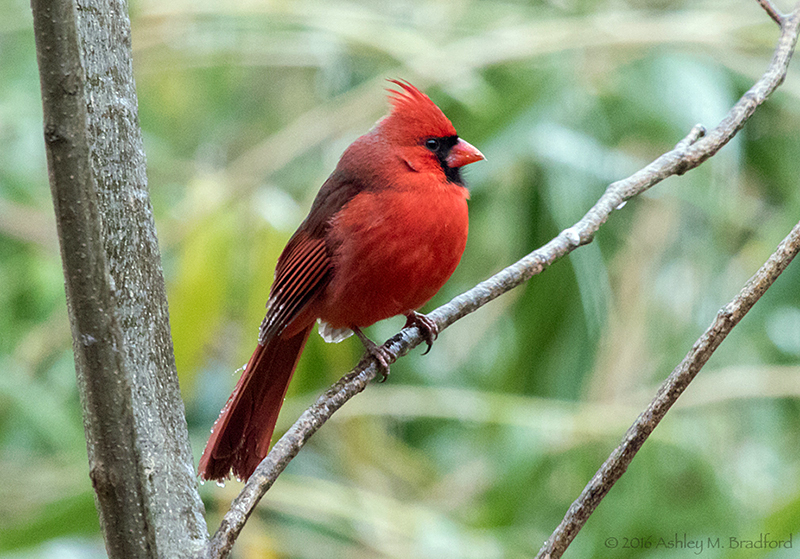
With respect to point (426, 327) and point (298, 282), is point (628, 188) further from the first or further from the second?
point (298, 282)

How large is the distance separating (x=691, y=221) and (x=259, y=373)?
2400 mm

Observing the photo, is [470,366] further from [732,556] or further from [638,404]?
[732,556]

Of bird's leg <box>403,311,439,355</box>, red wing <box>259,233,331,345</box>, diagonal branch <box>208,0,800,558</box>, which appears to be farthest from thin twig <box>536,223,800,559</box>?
red wing <box>259,233,331,345</box>

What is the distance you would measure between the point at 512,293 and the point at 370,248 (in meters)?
2.12

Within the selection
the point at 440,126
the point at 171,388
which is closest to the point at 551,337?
the point at 440,126

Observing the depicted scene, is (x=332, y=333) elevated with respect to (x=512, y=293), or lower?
lower

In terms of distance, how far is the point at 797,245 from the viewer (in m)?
1.27

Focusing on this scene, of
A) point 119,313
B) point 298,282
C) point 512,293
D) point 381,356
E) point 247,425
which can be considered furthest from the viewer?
point 512,293

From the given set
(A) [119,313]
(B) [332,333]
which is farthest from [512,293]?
(A) [119,313]

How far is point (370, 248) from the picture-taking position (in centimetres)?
189

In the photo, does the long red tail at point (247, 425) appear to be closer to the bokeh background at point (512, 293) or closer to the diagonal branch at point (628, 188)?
the diagonal branch at point (628, 188)

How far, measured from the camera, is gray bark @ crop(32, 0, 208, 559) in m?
0.98

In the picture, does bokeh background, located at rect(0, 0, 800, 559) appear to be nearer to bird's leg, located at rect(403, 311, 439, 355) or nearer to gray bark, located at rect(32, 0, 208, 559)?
bird's leg, located at rect(403, 311, 439, 355)

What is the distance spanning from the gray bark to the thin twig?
48cm
